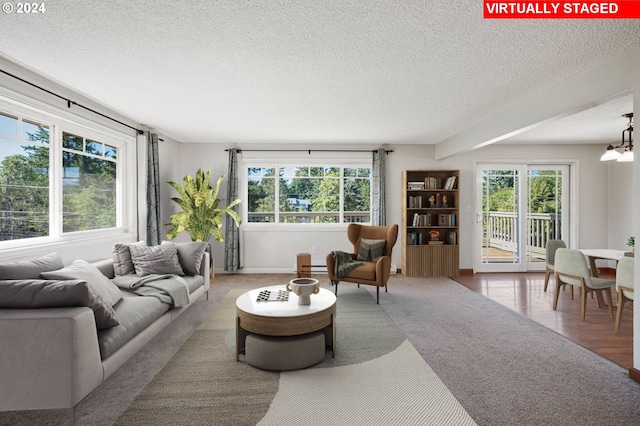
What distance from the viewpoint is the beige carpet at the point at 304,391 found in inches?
74.4

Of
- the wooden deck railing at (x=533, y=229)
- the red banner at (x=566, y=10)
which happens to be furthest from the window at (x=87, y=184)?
the wooden deck railing at (x=533, y=229)

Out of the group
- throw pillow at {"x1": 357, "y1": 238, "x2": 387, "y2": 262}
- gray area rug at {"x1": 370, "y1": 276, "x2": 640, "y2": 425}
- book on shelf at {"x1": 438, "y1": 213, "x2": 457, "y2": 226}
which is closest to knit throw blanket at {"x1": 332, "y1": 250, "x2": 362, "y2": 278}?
throw pillow at {"x1": 357, "y1": 238, "x2": 387, "y2": 262}

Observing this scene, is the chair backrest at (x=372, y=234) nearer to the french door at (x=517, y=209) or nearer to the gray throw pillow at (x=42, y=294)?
the french door at (x=517, y=209)

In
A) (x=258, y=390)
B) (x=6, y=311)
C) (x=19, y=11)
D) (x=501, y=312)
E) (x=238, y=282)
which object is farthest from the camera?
(x=238, y=282)

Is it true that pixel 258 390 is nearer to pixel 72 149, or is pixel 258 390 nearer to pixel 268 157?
pixel 72 149

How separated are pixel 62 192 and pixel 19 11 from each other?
6.97 ft

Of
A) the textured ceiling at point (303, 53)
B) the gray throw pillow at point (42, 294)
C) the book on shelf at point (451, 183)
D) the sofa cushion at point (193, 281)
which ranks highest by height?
the textured ceiling at point (303, 53)

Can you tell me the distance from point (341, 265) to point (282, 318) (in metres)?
2.01

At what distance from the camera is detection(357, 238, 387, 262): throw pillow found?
4695 millimetres

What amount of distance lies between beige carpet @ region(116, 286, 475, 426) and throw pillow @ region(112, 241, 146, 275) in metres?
1.25

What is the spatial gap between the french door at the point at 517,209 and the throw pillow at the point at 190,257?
16.0 feet

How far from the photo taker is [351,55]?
2.47 metres

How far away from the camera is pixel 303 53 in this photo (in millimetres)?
2438

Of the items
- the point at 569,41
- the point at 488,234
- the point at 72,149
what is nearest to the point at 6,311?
the point at 72,149
